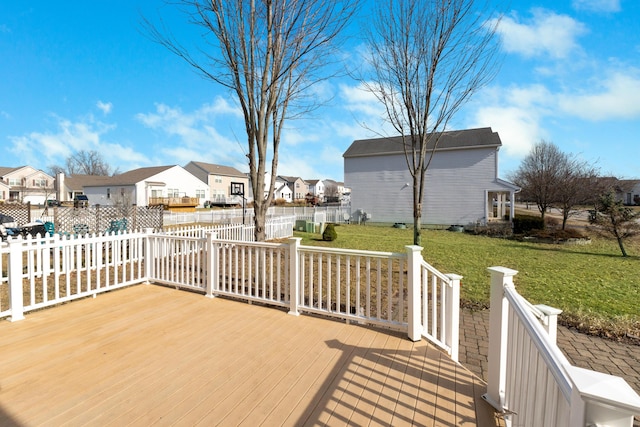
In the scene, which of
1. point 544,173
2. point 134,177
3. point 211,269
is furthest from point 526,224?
point 134,177

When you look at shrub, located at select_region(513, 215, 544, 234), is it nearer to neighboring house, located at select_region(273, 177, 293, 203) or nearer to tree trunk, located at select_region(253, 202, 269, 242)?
tree trunk, located at select_region(253, 202, 269, 242)

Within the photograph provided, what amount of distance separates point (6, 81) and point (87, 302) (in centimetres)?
1216

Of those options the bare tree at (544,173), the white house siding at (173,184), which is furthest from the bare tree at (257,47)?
the white house siding at (173,184)

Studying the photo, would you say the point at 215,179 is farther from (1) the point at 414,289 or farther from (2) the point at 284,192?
(1) the point at 414,289

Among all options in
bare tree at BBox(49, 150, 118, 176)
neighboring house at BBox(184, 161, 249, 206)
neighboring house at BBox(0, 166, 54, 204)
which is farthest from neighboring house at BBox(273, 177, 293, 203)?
neighboring house at BBox(0, 166, 54, 204)

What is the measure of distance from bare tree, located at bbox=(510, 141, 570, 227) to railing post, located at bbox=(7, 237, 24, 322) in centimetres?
2039

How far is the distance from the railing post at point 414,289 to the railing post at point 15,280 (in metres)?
4.59

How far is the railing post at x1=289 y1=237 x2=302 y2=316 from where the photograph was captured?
159 inches

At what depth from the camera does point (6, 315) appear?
12.1 feet

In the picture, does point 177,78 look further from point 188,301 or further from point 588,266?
point 588,266

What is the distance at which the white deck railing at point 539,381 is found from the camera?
0.81 metres

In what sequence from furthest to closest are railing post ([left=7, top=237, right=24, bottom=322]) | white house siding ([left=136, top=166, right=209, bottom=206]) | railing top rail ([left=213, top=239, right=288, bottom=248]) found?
white house siding ([left=136, top=166, right=209, bottom=206]) < railing top rail ([left=213, top=239, right=288, bottom=248]) < railing post ([left=7, top=237, right=24, bottom=322])

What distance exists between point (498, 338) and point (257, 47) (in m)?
5.50

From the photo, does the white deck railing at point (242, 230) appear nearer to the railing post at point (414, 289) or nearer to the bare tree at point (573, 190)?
the railing post at point (414, 289)
